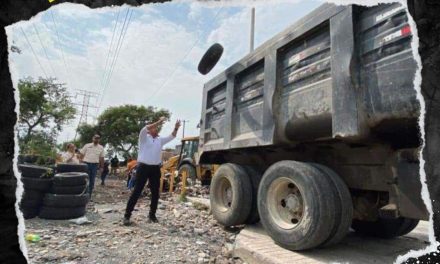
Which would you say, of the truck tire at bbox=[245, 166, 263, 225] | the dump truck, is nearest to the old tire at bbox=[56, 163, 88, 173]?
the dump truck

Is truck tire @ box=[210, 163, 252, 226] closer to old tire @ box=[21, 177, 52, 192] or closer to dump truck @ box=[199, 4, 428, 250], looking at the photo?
dump truck @ box=[199, 4, 428, 250]

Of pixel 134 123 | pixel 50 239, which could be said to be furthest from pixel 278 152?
pixel 134 123

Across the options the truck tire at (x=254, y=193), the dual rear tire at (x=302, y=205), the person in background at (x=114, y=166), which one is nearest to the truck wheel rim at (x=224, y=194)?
the truck tire at (x=254, y=193)

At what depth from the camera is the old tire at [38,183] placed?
15.2ft

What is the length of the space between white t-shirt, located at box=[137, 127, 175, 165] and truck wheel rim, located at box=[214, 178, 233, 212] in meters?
1.01

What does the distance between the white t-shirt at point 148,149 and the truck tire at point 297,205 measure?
1871 mm

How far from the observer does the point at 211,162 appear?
5828 mm

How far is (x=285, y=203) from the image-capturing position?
11.0 feet

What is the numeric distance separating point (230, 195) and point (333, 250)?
76.3 inches

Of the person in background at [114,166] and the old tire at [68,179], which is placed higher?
the person in background at [114,166]

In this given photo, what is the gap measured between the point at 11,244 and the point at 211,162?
→ 4.90 metres

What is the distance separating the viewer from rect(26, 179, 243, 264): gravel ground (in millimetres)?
3074

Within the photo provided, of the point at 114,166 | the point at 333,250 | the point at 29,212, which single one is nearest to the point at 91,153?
the point at 29,212

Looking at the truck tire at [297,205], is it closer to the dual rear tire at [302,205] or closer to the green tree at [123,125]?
the dual rear tire at [302,205]
